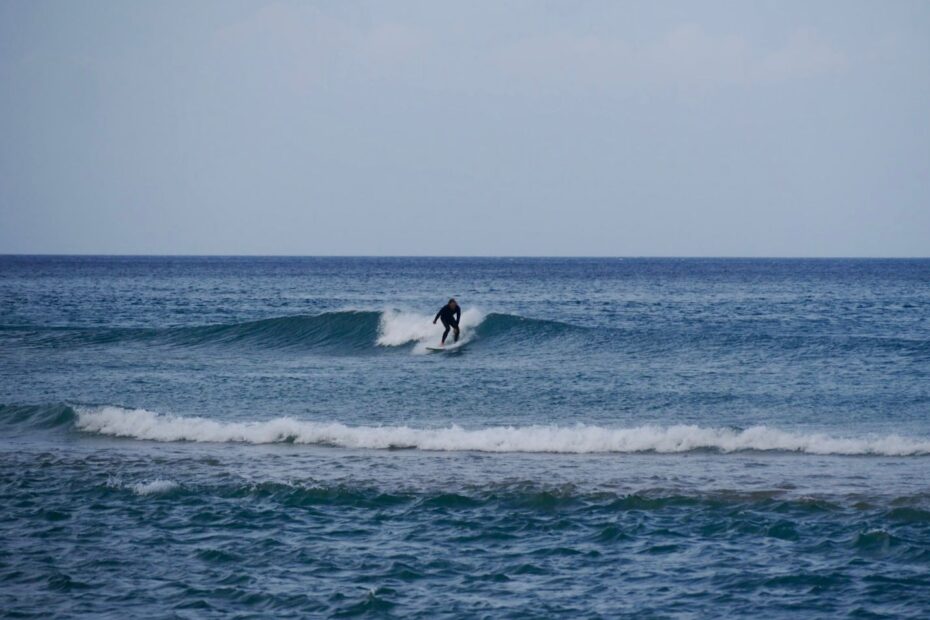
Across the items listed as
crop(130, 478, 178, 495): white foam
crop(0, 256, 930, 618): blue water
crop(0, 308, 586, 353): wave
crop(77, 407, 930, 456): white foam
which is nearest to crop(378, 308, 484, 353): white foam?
crop(0, 308, 586, 353): wave

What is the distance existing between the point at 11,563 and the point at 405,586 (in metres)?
4.12

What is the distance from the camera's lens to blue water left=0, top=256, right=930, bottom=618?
8.62m

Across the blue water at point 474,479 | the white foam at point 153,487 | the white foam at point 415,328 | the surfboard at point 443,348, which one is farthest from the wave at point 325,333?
the white foam at point 153,487

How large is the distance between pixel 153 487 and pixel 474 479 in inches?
169

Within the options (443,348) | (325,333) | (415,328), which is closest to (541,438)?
(443,348)

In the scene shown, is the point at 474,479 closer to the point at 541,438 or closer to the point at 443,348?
the point at 541,438

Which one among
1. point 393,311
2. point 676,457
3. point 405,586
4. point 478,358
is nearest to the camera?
point 405,586

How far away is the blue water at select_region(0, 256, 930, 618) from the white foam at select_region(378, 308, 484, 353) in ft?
1.70

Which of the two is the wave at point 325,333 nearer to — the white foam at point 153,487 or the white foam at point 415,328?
the white foam at point 415,328

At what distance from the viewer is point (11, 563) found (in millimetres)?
9414

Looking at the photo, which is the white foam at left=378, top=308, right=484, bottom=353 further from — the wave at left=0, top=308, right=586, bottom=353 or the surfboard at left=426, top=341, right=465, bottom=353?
the surfboard at left=426, top=341, right=465, bottom=353

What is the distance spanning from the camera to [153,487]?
40.0 ft

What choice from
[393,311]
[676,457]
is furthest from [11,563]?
[393,311]

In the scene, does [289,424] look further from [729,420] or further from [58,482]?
[729,420]
